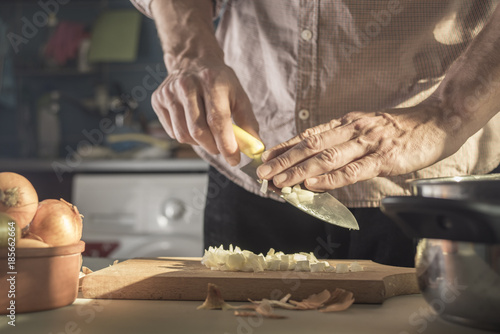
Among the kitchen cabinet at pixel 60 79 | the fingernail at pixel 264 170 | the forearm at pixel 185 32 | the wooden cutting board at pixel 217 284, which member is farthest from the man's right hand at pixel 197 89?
the kitchen cabinet at pixel 60 79

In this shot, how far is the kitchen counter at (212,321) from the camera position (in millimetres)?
546

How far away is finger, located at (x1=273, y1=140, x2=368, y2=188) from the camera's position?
801 millimetres

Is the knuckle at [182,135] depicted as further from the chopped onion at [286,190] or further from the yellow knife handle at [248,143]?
the chopped onion at [286,190]

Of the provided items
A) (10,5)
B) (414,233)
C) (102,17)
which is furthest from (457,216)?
(10,5)

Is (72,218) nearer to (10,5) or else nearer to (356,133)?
(356,133)

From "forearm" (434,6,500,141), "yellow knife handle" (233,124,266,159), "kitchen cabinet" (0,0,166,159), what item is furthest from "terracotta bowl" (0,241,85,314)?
"kitchen cabinet" (0,0,166,159)

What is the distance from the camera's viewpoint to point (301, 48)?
1.10 m

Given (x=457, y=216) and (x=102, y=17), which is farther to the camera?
(x=102, y=17)

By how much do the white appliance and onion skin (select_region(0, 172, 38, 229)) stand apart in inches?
59.1

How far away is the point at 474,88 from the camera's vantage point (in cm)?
84

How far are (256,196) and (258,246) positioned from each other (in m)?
0.11

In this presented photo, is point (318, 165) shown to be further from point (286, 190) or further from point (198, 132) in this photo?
point (198, 132)

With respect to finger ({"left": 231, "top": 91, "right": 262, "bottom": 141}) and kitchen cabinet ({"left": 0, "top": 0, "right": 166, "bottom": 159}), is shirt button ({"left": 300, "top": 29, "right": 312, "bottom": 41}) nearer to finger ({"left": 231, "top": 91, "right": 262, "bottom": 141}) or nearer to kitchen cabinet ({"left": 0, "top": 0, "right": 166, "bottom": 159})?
finger ({"left": 231, "top": 91, "right": 262, "bottom": 141})

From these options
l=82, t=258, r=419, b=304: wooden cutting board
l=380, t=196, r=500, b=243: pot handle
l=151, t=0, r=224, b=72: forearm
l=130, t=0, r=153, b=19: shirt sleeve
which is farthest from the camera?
l=130, t=0, r=153, b=19: shirt sleeve
